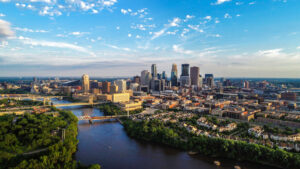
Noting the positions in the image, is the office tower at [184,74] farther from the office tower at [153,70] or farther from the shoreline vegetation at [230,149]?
the shoreline vegetation at [230,149]

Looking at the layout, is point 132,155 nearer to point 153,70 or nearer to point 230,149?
point 230,149

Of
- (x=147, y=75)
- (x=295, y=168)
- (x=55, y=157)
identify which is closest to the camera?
(x=55, y=157)

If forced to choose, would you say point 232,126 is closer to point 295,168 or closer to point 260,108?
point 295,168

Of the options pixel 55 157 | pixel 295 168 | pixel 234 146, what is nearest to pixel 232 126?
pixel 234 146

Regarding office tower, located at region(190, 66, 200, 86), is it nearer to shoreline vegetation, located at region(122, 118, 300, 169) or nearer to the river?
shoreline vegetation, located at region(122, 118, 300, 169)

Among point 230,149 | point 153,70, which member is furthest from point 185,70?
point 230,149

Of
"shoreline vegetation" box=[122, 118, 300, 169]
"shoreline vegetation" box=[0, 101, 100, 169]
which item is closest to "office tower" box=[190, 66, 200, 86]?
"shoreline vegetation" box=[122, 118, 300, 169]

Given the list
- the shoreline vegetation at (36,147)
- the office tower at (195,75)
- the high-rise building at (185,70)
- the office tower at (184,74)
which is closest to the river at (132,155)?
the shoreline vegetation at (36,147)
